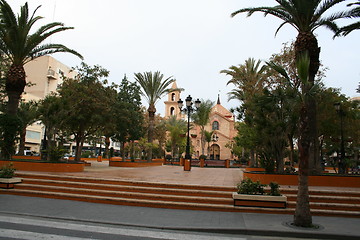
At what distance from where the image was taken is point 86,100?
19.8 metres

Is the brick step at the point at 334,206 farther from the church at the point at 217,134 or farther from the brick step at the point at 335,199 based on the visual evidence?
the church at the point at 217,134

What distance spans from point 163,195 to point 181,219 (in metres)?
2.30

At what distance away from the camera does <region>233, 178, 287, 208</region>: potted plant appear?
9.05 meters

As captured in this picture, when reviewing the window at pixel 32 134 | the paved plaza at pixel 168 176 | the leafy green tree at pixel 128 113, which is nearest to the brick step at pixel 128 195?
the paved plaza at pixel 168 176

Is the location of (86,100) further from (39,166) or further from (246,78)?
(246,78)

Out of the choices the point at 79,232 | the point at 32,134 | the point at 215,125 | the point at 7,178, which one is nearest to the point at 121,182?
the point at 7,178

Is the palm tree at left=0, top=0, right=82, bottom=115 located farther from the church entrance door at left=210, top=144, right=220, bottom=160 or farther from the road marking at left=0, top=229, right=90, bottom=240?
the church entrance door at left=210, top=144, right=220, bottom=160

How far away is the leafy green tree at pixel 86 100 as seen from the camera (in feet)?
64.3

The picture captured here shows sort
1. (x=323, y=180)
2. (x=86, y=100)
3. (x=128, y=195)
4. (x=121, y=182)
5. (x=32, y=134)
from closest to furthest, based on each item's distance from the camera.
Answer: (x=128, y=195) < (x=121, y=182) < (x=323, y=180) < (x=86, y=100) < (x=32, y=134)

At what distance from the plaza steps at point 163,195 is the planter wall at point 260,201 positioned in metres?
0.16

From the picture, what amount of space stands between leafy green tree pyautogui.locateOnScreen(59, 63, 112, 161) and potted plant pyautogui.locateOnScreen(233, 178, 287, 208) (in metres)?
13.7

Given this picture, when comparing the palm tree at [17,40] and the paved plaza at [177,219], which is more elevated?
the palm tree at [17,40]

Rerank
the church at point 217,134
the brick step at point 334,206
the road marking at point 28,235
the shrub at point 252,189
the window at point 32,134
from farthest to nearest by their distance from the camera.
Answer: the church at point 217,134 < the window at point 32,134 < the shrub at point 252,189 < the brick step at point 334,206 < the road marking at point 28,235

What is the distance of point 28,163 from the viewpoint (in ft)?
48.4
